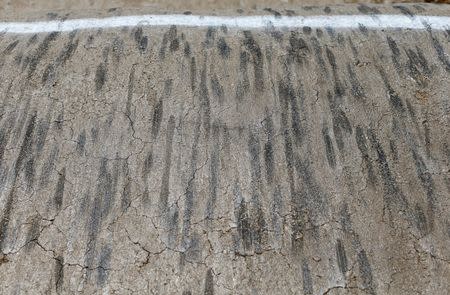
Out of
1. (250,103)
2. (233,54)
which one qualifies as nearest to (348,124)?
(250,103)

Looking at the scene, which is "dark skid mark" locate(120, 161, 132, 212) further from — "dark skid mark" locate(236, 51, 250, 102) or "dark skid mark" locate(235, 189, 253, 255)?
"dark skid mark" locate(236, 51, 250, 102)

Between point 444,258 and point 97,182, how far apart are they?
2.01 m

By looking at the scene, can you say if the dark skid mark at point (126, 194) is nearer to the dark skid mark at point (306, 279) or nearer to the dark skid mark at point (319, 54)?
the dark skid mark at point (306, 279)

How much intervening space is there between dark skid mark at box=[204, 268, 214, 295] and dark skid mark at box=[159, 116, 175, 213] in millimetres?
457

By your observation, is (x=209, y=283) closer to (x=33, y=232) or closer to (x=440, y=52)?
(x=33, y=232)

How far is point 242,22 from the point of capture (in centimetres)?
462

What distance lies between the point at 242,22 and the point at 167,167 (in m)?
1.46

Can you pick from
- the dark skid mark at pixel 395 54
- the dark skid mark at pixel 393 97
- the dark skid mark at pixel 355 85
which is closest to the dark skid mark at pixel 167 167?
the dark skid mark at pixel 355 85

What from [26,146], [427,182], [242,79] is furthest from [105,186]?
[427,182]

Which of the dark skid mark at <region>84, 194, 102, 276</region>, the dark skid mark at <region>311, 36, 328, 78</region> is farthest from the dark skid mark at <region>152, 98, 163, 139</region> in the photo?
the dark skid mark at <region>311, 36, 328, 78</region>

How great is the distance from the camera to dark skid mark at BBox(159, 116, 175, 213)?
11.7ft

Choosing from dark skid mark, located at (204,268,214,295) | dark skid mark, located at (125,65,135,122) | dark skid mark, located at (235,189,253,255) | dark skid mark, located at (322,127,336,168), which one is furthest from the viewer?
dark skid mark, located at (125,65,135,122)

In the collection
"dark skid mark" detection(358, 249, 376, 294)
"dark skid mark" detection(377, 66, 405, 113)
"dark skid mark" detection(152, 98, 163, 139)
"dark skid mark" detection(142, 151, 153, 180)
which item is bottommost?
"dark skid mark" detection(358, 249, 376, 294)

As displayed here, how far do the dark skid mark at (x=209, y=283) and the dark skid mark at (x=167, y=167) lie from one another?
457 millimetres
